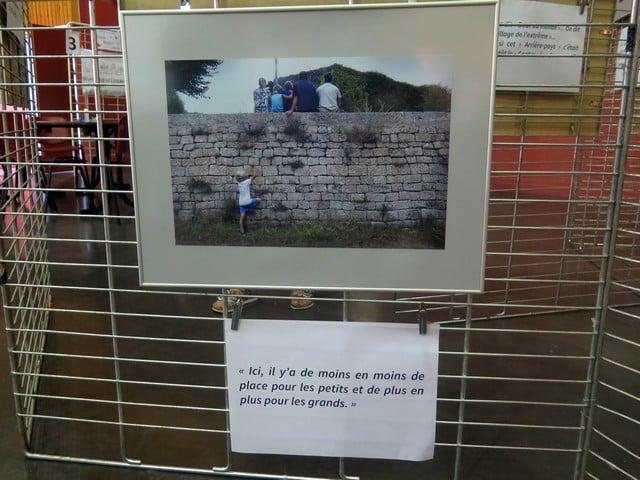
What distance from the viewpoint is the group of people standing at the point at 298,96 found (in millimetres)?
1233

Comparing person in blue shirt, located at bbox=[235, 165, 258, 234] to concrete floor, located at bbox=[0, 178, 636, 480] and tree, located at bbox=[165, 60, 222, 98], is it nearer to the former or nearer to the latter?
tree, located at bbox=[165, 60, 222, 98]

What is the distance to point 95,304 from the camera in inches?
124

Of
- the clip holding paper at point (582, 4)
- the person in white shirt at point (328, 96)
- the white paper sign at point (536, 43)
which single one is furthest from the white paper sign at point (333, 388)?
the clip holding paper at point (582, 4)

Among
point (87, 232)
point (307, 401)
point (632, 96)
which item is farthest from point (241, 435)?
point (87, 232)

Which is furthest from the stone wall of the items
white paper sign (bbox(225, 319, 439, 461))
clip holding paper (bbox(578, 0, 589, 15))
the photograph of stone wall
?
clip holding paper (bbox(578, 0, 589, 15))

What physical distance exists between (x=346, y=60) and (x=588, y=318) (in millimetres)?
Result: 2348

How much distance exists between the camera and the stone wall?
49.3 inches

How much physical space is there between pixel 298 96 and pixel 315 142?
0.11m

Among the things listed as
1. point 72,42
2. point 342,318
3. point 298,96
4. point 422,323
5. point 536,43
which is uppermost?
point 72,42

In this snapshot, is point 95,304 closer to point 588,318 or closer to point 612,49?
point 588,318

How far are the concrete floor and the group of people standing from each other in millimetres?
688

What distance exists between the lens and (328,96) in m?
1.24

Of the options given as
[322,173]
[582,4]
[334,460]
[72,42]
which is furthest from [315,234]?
[72,42]

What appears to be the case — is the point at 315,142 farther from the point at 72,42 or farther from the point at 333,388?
the point at 72,42
